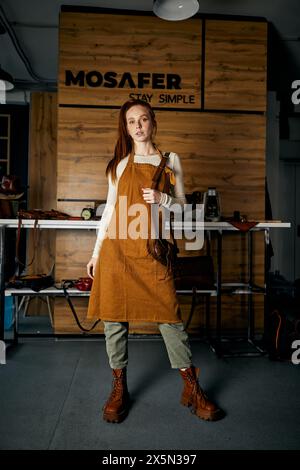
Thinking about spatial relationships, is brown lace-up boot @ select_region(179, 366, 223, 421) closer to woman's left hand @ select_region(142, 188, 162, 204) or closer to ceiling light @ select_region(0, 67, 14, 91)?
woman's left hand @ select_region(142, 188, 162, 204)

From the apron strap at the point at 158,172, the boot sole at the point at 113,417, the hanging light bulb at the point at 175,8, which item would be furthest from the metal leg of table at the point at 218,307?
the hanging light bulb at the point at 175,8

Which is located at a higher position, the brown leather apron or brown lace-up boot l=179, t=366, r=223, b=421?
the brown leather apron

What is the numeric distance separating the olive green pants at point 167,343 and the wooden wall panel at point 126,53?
7.53 ft

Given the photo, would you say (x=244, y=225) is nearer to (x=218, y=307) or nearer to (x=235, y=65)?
(x=218, y=307)

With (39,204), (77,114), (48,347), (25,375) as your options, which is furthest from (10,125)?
(25,375)

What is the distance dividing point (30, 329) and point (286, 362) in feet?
7.61

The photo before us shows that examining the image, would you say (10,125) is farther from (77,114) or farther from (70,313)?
(70,313)

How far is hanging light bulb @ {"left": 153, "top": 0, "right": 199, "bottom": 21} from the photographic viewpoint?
9.42ft

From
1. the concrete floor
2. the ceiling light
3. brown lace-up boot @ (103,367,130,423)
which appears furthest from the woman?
the ceiling light

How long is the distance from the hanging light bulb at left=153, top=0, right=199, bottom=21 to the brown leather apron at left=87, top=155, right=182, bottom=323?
1801 mm

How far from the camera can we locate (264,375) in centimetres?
244

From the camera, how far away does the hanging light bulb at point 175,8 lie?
2.87 meters

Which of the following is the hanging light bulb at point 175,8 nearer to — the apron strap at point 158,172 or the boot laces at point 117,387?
the apron strap at point 158,172

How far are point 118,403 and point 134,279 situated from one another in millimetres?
609
